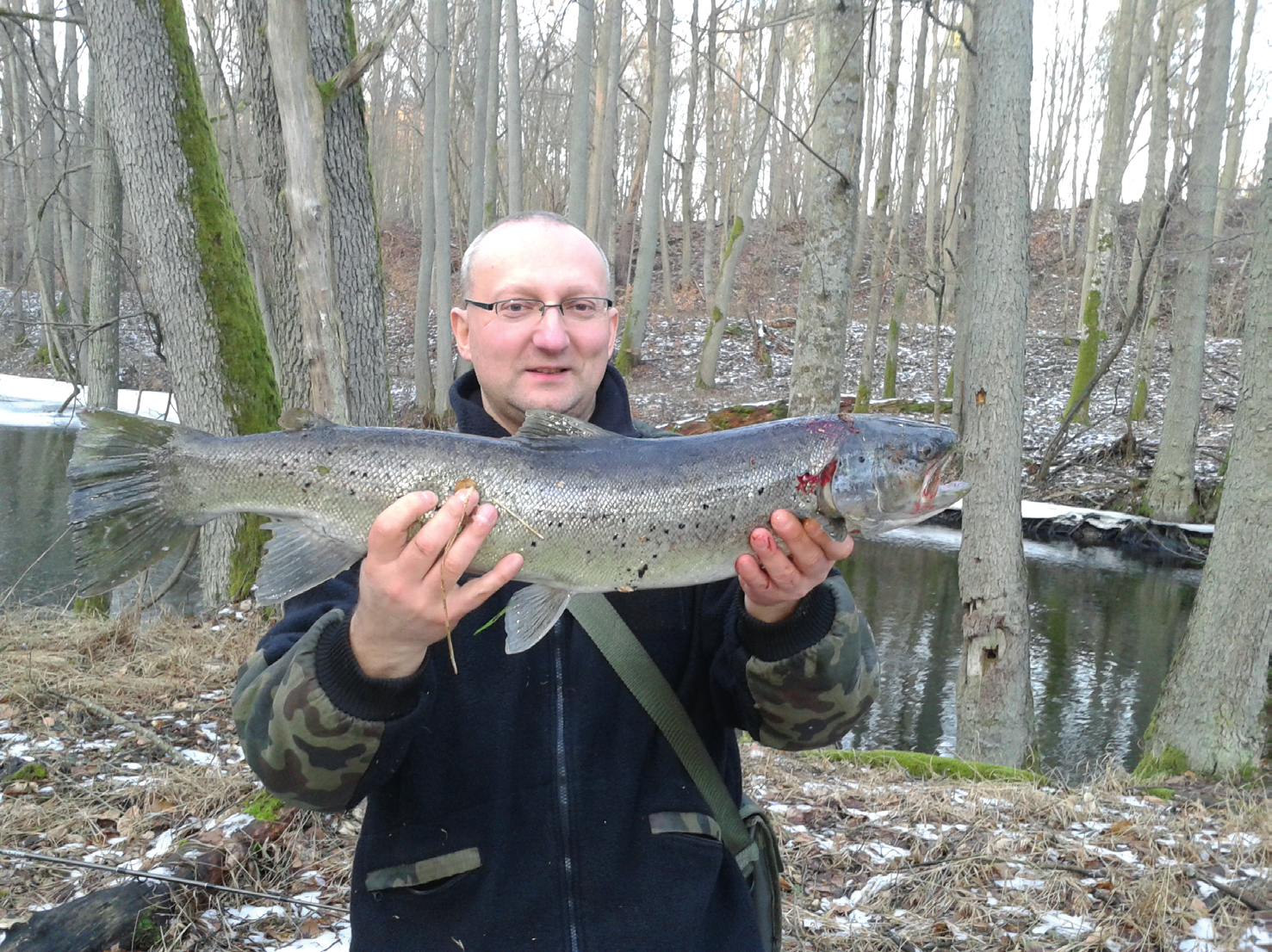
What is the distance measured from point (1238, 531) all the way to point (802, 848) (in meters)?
4.50

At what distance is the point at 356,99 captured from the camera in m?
6.85

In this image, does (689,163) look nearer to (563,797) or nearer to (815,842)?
(815,842)

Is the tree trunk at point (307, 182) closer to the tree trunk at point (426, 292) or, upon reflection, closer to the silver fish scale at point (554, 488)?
the silver fish scale at point (554, 488)

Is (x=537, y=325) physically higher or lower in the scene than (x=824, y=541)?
higher

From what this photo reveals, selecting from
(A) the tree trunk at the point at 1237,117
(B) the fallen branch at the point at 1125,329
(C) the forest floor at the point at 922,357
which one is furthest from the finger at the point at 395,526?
(A) the tree trunk at the point at 1237,117

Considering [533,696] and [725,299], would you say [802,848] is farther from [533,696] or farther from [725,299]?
[725,299]

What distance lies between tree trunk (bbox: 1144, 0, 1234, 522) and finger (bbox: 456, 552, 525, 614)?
15.6 m

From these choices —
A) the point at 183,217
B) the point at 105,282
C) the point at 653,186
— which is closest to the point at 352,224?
the point at 183,217

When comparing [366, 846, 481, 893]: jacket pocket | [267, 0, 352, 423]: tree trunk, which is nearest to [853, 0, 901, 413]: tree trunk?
[267, 0, 352, 423]: tree trunk

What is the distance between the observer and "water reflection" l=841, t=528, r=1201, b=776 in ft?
29.7

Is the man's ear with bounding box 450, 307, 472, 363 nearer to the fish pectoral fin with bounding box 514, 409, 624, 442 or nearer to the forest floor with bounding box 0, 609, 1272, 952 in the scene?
the fish pectoral fin with bounding box 514, 409, 624, 442

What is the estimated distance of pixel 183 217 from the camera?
698 cm

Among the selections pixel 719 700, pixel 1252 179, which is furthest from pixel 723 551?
pixel 1252 179

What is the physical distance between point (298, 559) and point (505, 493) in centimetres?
55
